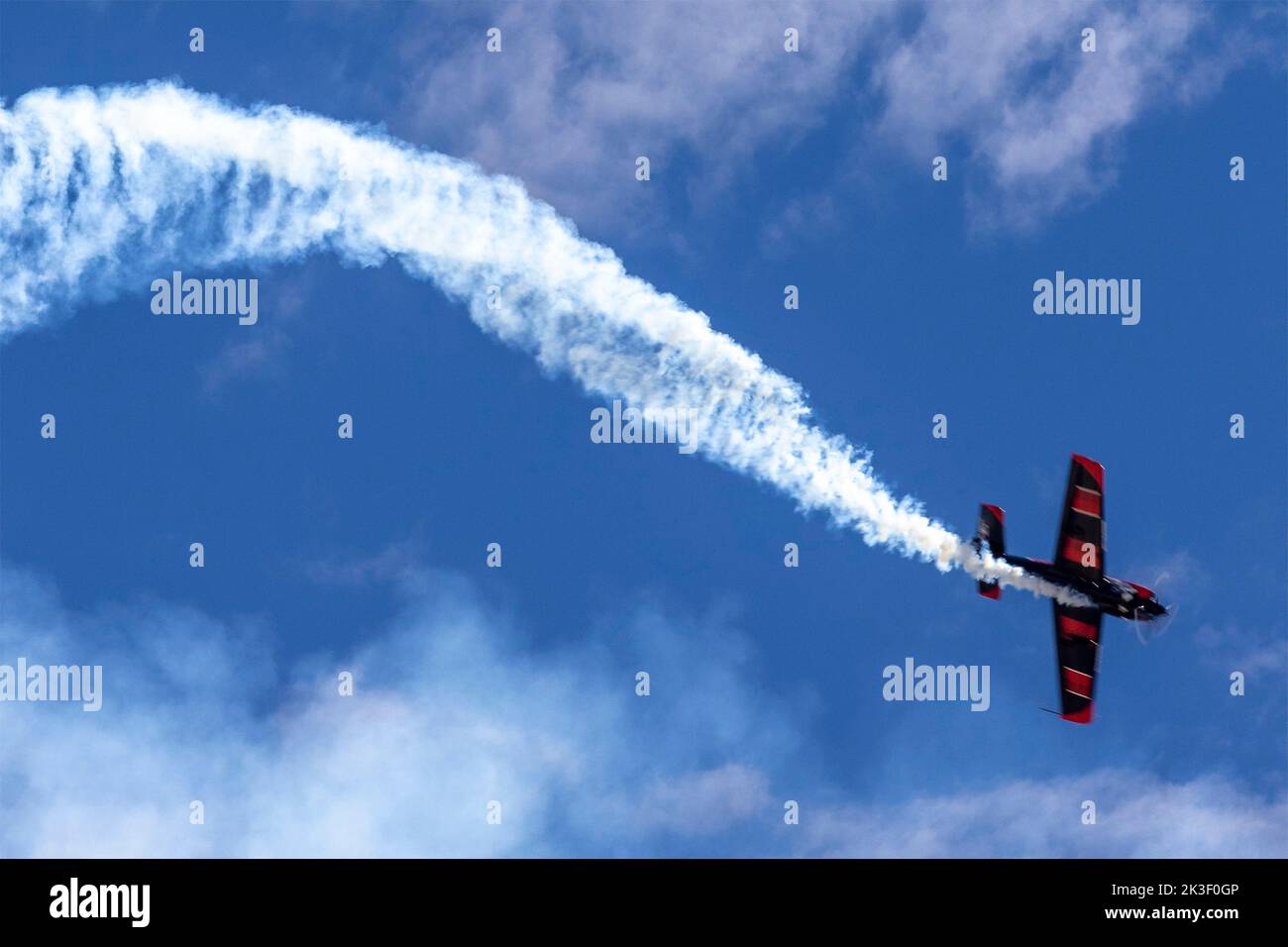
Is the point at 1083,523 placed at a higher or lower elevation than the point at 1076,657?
higher

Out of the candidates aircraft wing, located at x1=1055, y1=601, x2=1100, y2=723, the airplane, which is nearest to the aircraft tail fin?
the airplane

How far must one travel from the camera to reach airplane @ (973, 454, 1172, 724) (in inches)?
2955

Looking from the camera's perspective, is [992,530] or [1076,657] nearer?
[992,530]

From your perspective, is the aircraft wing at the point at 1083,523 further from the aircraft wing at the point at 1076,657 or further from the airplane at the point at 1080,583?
the aircraft wing at the point at 1076,657

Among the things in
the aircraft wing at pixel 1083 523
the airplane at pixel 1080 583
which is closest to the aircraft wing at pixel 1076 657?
the airplane at pixel 1080 583

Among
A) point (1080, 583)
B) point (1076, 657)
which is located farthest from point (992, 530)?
point (1076, 657)

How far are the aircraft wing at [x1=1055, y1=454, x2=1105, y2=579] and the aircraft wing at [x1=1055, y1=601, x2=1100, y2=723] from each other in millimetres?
4035

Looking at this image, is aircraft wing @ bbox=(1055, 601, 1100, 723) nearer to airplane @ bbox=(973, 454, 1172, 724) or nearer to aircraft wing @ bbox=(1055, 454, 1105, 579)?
airplane @ bbox=(973, 454, 1172, 724)

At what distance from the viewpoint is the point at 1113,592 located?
76375 millimetres

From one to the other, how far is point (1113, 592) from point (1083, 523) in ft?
12.4

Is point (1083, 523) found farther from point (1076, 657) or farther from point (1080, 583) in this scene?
point (1076, 657)
